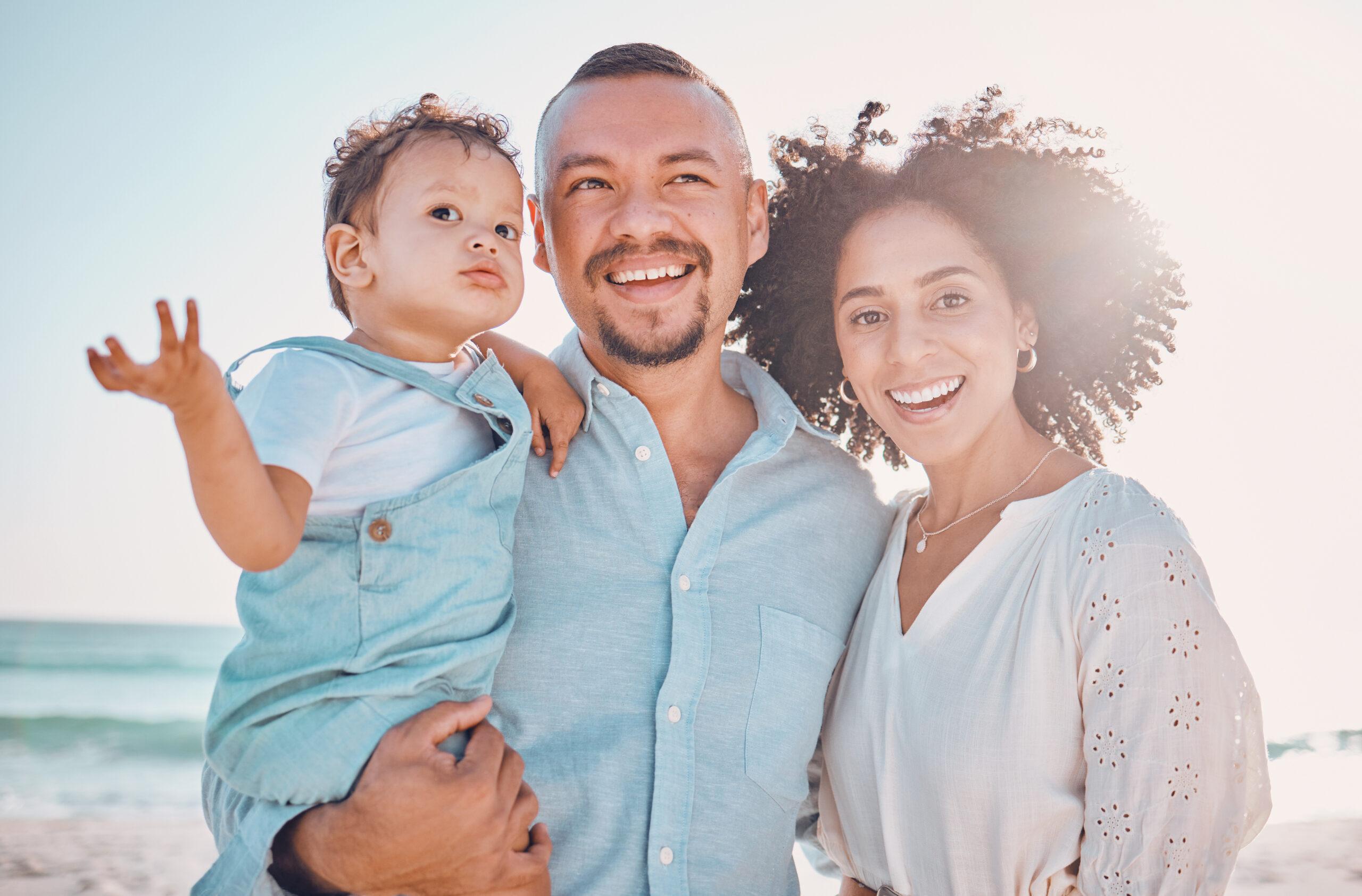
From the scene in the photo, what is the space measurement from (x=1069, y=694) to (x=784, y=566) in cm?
80

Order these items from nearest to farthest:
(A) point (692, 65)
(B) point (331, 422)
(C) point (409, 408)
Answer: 1. (B) point (331, 422)
2. (C) point (409, 408)
3. (A) point (692, 65)

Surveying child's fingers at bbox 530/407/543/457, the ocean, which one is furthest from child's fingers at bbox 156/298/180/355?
the ocean

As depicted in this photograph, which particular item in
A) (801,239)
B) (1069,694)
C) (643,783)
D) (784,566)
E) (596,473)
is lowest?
(643,783)

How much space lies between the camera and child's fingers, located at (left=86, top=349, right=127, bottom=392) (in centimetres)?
141

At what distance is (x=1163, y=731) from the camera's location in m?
2.12

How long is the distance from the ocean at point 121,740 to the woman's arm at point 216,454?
8.10 metres

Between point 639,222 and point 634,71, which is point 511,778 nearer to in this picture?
point 639,222

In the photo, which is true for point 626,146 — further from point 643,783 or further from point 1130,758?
point 1130,758

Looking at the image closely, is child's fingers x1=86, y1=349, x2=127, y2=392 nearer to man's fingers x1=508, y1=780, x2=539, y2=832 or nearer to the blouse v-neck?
man's fingers x1=508, y1=780, x2=539, y2=832

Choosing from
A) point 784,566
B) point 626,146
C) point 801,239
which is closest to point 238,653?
point 784,566

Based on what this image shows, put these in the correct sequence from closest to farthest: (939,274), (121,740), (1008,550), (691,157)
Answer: (1008,550) → (939,274) → (691,157) → (121,740)

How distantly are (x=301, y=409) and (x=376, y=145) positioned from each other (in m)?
0.88

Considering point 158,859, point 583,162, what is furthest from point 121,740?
point 583,162

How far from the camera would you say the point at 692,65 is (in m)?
3.30
